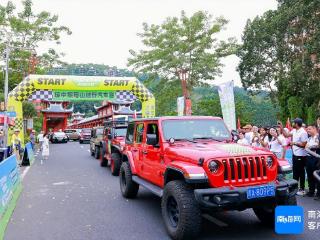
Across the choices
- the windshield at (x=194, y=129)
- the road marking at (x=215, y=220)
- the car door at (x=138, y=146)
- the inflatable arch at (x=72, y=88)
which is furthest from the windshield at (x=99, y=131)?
the road marking at (x=215, y=220)

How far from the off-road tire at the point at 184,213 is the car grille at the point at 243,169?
0.60 metres

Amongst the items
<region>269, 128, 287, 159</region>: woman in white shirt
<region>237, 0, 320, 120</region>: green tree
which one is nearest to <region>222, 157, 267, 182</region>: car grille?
<region>269, 128, 287, 159</region>: woman in white shirt

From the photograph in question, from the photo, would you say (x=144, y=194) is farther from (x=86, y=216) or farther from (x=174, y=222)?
(x=174, y=222)

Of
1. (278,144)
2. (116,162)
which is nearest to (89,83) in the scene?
(116,162)

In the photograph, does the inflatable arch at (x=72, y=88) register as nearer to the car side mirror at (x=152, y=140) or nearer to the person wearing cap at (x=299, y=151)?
the person wearing cap at (x=299, y=151)

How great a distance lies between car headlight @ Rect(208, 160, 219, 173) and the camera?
523 cm

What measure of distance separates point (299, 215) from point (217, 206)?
177cm

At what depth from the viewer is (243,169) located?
526cm

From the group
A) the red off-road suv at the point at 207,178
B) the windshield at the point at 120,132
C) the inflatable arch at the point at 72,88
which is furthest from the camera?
the inflatable arch at the point at 72,88

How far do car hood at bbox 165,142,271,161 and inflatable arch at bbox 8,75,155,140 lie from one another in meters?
13.4

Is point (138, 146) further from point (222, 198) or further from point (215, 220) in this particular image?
point (222, 198)

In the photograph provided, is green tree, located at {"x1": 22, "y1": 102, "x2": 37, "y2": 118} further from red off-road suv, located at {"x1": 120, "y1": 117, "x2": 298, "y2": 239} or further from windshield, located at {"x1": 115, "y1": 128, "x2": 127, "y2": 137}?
red off-road suv, located at {"x1": 120, "y1": 117, "x2": 298, "y2": 239}

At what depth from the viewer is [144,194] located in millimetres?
8891

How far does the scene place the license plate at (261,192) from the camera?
16.6ft
